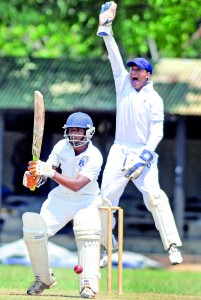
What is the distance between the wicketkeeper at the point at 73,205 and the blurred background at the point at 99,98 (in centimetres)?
1075

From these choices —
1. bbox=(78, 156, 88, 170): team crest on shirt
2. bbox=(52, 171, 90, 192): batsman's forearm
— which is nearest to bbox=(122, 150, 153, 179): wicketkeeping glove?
bbox=(78, 156, 88, 170): team crest on shirt

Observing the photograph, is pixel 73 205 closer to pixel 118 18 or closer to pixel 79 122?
pixel 79 122

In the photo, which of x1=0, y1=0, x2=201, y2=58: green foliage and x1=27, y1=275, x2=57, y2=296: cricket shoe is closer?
x1=27, y1=275, x2=57, y2=296: cricket shoe

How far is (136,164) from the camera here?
13.0 meters

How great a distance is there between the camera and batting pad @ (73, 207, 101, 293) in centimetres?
1227

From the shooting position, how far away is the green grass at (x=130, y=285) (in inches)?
512

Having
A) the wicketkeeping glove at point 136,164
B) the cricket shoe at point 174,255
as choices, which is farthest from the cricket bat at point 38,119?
the cricket shoe at point 174,255

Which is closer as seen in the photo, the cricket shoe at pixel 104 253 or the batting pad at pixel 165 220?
the batting pad at pixel 165 220

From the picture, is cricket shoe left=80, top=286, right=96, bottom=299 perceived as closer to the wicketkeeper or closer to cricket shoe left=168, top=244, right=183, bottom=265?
the wicketkeeper

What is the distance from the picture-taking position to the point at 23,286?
1460cm

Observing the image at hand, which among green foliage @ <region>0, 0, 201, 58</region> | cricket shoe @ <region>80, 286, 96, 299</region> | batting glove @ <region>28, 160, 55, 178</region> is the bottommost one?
cricket shoe @ <region>80, 286, 96, 299</region>

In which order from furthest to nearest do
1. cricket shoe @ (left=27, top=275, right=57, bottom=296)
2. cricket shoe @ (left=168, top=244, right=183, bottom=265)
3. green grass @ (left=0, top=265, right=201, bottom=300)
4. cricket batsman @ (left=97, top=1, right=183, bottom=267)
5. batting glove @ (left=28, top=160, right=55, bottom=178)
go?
cricket shoe @ (left=168, top=244, right=183, bottom=265) < cricket batsman @ (left=97, top=1, right=183, bottom=267) < green grass @ (left=0, top=265, right=201, bottom=300) < cricket shoe @ (left=27, top=275, right=57, bottom=296) < batting glove @ (left=28, top=160, right=55, bottom=178)

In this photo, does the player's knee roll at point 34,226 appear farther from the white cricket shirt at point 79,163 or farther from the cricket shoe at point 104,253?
the cricket shoe at point 104,253

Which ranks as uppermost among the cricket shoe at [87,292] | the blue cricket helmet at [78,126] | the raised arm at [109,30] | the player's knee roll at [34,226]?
the raised arm at [109,30]
